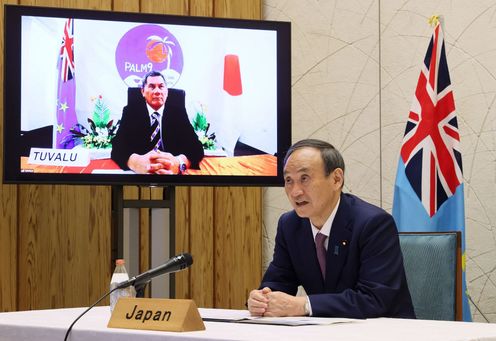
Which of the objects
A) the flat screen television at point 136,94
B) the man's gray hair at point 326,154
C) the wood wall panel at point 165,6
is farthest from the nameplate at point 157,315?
the wood wall panel at point 165,6

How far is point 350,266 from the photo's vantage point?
2992 millimetres

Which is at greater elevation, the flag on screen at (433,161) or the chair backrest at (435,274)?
the flag on screen at (433,161)

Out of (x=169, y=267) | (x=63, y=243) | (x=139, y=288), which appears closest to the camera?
(x=169, y=267)

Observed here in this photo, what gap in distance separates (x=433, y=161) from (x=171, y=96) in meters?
1.28

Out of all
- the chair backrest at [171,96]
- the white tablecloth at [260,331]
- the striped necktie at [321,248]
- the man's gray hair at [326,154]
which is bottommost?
the white tablecloth at [260,331]

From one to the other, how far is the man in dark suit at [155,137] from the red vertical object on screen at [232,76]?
0.87 feet

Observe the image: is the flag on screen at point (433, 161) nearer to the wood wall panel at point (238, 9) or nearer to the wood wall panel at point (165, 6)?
the wood wall panel at point (238, 9)

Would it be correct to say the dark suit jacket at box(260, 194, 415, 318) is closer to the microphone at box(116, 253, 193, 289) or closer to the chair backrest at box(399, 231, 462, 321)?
the chair backrest at box(399, 231, 462, 321)

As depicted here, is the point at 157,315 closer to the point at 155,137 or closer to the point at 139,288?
the point at 139,288

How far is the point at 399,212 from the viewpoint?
4.17m


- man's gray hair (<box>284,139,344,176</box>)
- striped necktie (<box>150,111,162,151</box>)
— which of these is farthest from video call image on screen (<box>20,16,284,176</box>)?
man's gray hair (<box>284,139,344,176</box>)

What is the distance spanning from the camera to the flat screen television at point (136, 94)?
403 centimetres

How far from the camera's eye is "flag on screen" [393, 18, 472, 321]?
13.4ft

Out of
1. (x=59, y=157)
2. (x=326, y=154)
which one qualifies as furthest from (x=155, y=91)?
(x=326, y=154)
